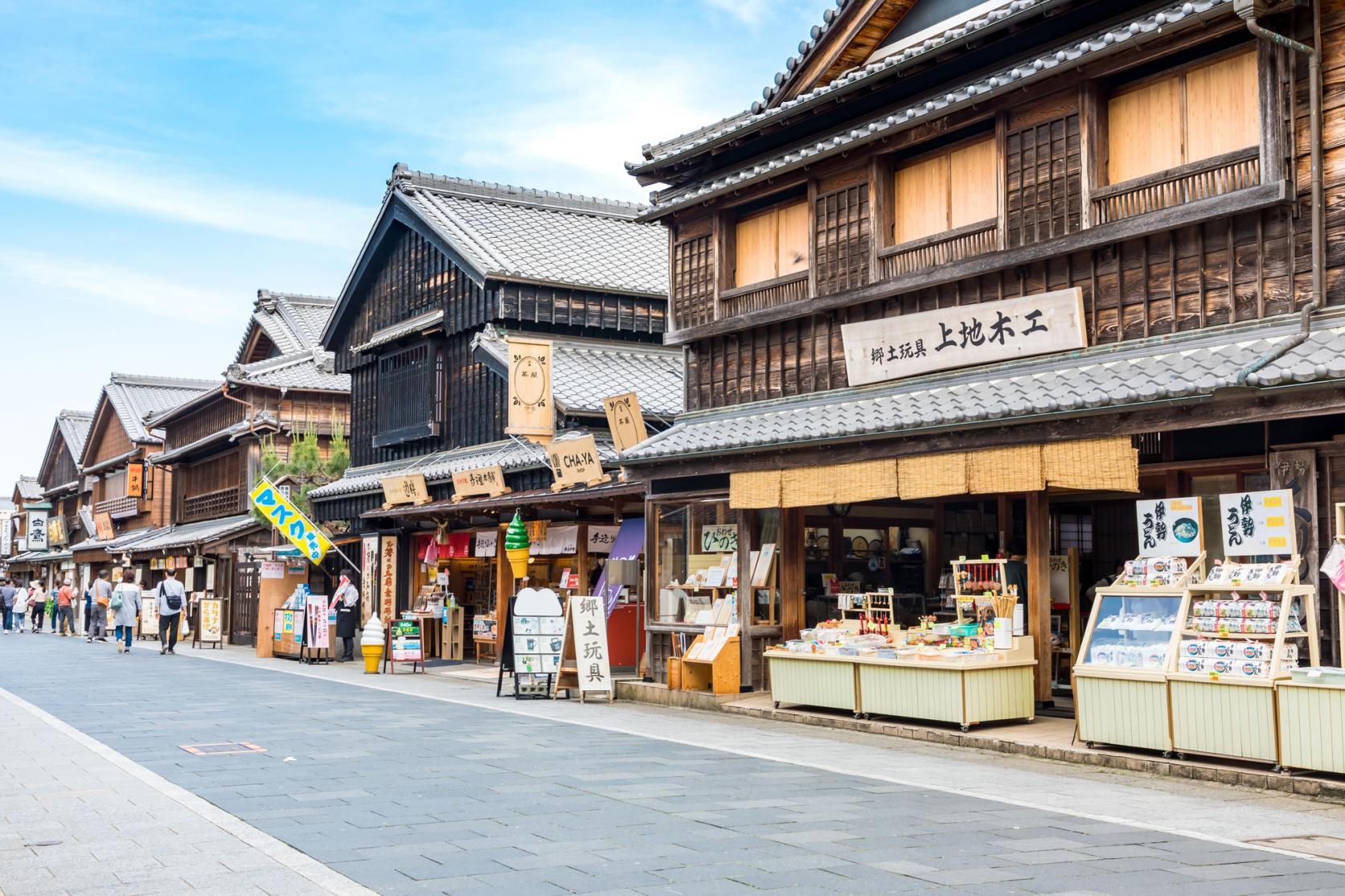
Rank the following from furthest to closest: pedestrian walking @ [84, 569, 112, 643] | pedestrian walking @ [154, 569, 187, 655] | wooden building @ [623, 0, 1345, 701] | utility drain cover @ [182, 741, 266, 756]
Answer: pedestrian walking @ [84, 569, 112, 643], pedestrian walking @ [154, 569, 187, 655], utility drain cover @ [182, 741, 266, 756], wooden building @ [623, 0, 1345, 701]

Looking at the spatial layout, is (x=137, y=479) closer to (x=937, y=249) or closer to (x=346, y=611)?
(x=346, y=611)

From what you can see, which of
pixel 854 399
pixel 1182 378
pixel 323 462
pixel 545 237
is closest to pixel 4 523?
pixel 323 462

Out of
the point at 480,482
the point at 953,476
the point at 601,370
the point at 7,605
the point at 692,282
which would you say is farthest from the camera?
the point at 7,605

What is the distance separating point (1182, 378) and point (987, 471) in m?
2.46

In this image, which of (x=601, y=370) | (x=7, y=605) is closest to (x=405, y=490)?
(x=601, y=370)

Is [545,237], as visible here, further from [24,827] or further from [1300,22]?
[24,827]

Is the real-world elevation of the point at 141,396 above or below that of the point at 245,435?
above

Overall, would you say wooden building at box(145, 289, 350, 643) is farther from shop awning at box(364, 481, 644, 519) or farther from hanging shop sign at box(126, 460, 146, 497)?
shop awning at box(364, 481, 644, 519)

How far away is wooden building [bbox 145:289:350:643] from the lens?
36562mm

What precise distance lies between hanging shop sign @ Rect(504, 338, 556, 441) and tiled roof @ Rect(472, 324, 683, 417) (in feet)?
2.17

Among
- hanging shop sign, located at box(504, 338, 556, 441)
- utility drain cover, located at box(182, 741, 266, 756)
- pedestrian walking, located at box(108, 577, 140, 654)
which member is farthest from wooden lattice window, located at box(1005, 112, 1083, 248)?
pedestrian walking, located at box(108, 577, 140, 654)

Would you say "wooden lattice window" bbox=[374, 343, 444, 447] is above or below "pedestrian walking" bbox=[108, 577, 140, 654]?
above

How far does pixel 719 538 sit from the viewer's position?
17.1m

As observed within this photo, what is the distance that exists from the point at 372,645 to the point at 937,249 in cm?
1348
